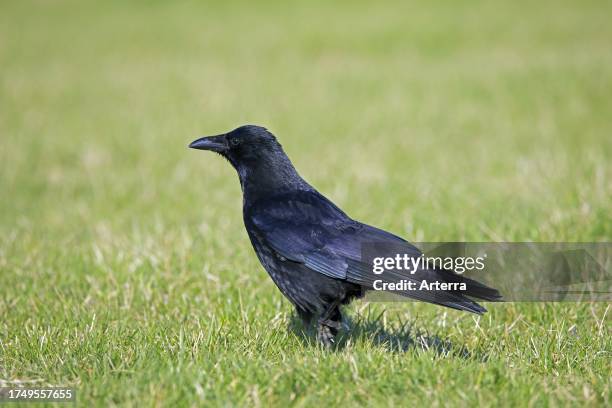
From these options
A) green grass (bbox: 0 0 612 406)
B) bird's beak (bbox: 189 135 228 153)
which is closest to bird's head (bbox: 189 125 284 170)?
bird's beak (bbox: 189 135 228 153)

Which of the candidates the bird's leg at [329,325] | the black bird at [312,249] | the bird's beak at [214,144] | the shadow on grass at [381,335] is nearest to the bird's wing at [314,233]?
the black bird at [312,249]

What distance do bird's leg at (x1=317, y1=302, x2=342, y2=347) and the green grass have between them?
12 centimetres

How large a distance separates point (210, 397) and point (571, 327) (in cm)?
231

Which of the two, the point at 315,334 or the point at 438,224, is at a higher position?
the point at 438,224

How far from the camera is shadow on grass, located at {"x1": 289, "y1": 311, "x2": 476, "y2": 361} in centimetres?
405

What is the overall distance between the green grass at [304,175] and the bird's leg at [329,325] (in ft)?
0.40

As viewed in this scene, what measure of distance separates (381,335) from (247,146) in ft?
4.66

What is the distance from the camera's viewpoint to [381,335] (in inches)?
173

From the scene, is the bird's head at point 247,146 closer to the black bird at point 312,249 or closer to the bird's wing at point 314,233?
the black bird at point 312,249

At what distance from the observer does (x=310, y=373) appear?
3.42 metres

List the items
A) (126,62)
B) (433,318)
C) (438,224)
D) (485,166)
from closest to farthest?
(433,318) < (438,224) < (485,166) < (126,62)

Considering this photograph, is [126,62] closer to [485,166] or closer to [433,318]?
[485,166]

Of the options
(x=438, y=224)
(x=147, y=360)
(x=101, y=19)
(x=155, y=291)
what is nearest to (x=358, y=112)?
(x=438, y=224)

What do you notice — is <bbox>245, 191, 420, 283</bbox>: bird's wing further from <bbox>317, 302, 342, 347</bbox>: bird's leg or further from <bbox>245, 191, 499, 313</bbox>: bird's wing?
<bbox>317, 302, 342, 347</bbox>: bird's leg
